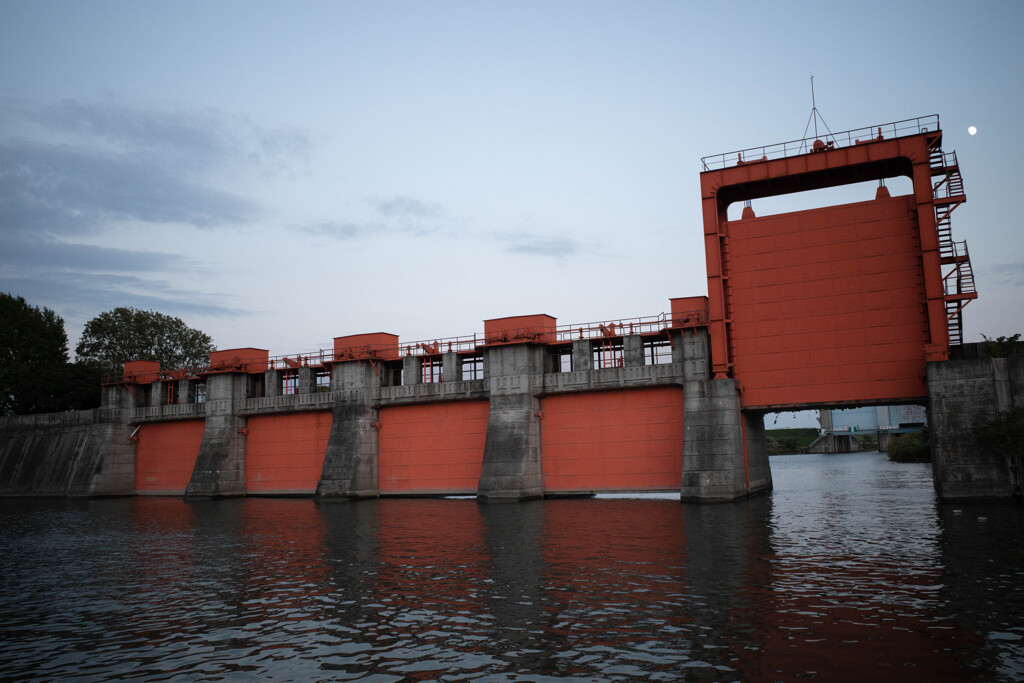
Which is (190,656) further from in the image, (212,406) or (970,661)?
(212,406)

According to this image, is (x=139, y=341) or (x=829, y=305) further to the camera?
(x=139, y=341)

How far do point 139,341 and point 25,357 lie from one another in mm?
12019

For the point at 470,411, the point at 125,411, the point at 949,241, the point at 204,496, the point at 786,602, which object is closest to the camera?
the point at 786,602

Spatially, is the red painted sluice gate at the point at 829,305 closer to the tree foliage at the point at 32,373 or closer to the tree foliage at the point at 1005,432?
the tree foliage at the point at 1005,432

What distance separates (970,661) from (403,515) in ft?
92.1

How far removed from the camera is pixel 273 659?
463 inches

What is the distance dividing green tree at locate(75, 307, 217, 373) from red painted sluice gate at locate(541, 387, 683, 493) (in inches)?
2255

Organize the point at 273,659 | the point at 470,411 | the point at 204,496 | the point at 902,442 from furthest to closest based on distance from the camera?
the point at 902,442 < the point at 204,496 < the point at 470,411 < the point at 273,659

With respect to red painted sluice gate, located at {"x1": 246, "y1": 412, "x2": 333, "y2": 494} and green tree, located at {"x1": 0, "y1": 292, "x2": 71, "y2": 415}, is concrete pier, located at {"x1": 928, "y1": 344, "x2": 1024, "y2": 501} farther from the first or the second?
green tree, located at {"x1": 0, "y1": 292, "x2": 71, "y2": 415}

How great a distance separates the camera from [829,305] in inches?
1454

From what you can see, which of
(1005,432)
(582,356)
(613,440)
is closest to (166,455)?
(582,356)

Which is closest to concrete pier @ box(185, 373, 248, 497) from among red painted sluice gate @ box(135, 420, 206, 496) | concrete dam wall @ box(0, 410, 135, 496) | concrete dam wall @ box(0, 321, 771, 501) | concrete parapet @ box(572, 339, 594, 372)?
concrete dam wall @ box(0, 321, 771, 501)

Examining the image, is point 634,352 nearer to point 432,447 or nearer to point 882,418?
point 432,447

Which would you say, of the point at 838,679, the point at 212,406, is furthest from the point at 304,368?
the point at 838,679
